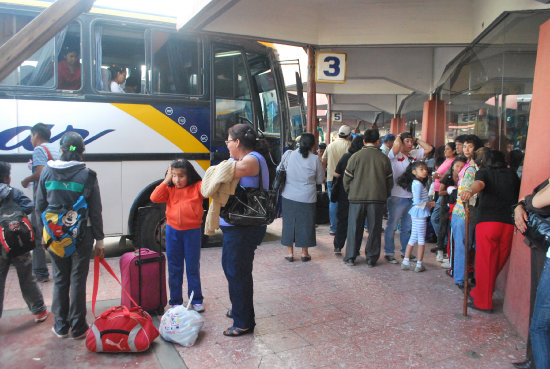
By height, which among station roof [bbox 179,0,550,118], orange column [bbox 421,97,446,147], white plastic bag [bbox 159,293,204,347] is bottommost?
white plastic bag [bbox 159,293,204,347]

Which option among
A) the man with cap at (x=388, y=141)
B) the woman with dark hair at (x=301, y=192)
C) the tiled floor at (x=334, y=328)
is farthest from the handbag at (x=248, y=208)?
the man with cap at (x=388, y=141)

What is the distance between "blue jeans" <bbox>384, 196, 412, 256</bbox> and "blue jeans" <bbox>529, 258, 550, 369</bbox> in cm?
344

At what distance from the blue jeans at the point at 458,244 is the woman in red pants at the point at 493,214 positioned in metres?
0.46

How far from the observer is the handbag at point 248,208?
3686mm

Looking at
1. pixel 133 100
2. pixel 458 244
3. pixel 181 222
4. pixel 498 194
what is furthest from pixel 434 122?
pixel 181 222

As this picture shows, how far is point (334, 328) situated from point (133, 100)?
159 inches

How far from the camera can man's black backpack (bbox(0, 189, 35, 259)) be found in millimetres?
3844

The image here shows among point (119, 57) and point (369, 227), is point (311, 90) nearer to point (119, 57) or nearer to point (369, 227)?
point (369, 227)

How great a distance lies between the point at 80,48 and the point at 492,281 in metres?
5.65

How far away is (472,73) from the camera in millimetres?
8320

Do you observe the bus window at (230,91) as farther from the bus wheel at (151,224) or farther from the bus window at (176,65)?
the bus wheel at (151,224)

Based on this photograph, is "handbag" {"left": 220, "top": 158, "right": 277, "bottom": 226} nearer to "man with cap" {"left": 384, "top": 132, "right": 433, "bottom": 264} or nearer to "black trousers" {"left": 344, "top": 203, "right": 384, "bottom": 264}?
"black trousers" {"left": 344, "top": 203, "right": 384, "bottom": 264}

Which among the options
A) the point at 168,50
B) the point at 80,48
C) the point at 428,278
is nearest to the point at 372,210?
the point at 428,278

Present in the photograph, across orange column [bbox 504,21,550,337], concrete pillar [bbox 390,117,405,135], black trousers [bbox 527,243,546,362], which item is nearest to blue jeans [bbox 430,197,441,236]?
orange column [bbox 504,21,550,337]
